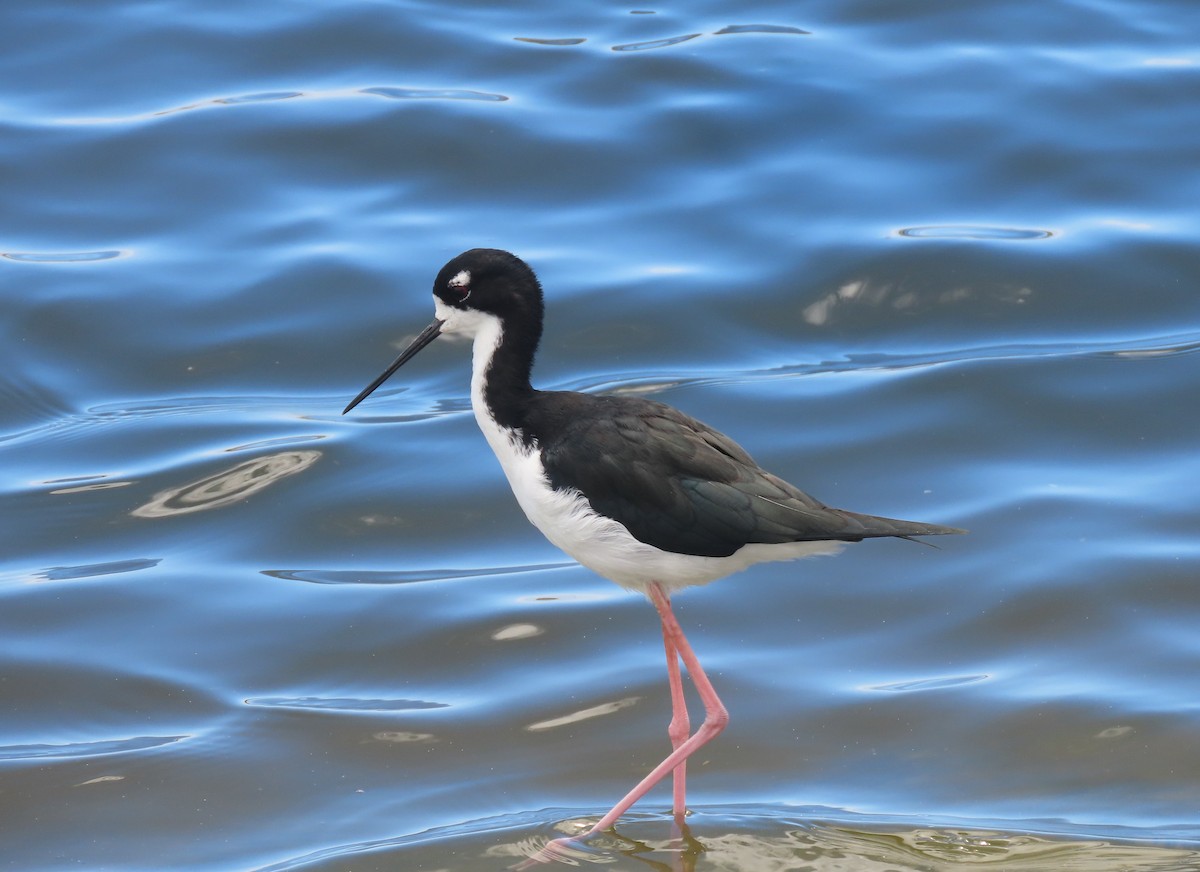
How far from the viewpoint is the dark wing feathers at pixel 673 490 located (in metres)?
6.00

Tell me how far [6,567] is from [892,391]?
→ 513cm

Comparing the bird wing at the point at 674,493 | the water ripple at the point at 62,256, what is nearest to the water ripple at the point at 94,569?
the bird wing at the point at 674,493

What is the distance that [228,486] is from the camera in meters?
9.24

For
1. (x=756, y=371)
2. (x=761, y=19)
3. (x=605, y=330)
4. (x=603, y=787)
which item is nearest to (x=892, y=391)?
(x=756, y=371)

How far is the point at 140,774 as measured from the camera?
267 inches

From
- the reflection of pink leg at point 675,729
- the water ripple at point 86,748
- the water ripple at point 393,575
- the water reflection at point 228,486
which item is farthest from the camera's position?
the water reflection at point 228,486

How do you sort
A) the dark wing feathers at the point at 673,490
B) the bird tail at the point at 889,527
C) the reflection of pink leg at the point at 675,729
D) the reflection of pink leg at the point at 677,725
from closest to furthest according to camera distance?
the bird tail at the point at 889,527, the dark wing feathers at the point at 673,490, the reflection of pink leg at the point at 675,729, the reflection of pink leg at the point at 677,725

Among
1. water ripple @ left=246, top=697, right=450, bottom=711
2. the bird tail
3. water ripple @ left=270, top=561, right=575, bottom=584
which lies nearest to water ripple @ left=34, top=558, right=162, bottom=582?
water ripple @ left=270, top=561, right=575, bottom=584

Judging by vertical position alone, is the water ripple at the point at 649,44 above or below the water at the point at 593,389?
above

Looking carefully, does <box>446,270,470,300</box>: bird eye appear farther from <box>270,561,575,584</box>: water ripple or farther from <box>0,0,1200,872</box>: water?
<box>270,561,575,584</box>: water ripple

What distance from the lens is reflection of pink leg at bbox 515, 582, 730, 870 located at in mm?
6277

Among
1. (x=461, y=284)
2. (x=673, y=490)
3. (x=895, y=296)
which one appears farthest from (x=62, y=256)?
(x=673, y=490)

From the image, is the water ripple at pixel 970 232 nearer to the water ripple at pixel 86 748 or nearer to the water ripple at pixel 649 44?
the water ripple at pixel 649 44

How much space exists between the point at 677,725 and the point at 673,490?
1142 mm
